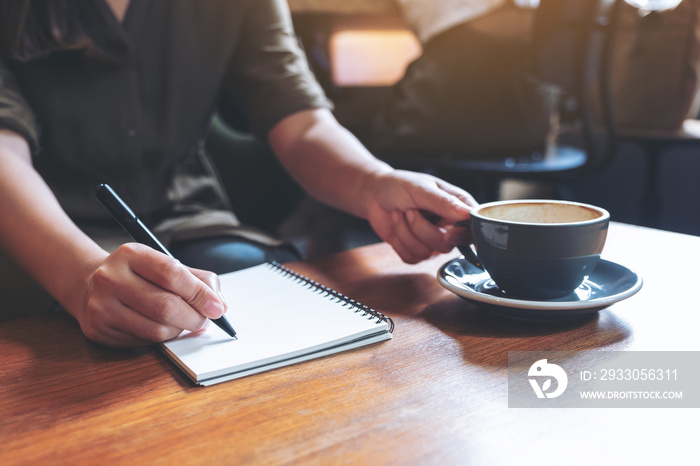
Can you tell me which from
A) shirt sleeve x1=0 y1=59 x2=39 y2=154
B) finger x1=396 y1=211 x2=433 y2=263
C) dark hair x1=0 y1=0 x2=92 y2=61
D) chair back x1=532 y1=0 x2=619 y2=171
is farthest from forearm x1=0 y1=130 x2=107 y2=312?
chair back x1=532 y1=0 x2=619 y2=171

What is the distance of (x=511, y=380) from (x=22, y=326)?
441 millimetres

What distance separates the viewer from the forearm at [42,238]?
0.57 meters

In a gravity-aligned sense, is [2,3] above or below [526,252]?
above

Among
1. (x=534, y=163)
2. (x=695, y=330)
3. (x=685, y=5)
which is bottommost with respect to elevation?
(x=534, y=163)

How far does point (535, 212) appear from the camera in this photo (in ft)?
1.96

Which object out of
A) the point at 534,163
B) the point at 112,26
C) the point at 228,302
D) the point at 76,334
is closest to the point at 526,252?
the point at 228,302

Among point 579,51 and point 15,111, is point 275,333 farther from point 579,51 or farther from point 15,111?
point 579,51

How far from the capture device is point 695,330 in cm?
51

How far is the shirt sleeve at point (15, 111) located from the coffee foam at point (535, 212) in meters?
0.56

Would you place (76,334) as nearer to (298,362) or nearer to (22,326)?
(22,326)

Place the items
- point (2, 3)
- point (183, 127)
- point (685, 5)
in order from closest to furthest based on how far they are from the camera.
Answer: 1. point (2, 3)
2. point (183, 127)
3. point (685, 5)

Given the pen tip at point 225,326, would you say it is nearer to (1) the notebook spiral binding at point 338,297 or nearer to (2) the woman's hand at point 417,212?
(1) the notebook spiral binding at point 338,297

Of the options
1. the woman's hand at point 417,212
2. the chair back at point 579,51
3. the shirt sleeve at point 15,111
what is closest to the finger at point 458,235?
the woman's hand at point 417,212

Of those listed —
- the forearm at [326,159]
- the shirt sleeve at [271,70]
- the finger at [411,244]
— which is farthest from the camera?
the shirt sleeve at [271,70]
